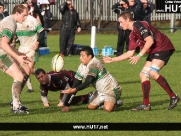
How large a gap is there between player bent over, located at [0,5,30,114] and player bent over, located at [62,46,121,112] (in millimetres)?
951

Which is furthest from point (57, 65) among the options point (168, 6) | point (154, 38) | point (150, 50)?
point (168, 6)

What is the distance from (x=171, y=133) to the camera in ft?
34.6

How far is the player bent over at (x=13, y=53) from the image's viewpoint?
1209 centimetres

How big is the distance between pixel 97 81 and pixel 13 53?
1.87 m

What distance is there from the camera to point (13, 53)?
1200 cm

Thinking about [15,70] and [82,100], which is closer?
[15,70]

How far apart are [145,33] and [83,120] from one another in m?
2.04

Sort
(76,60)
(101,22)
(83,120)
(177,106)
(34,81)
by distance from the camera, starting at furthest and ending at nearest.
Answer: (101,22) < (76,60) < (34,81) < (177,106) < (83,120)

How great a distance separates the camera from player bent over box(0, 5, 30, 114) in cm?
1209

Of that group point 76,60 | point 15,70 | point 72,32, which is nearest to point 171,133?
point 15,70

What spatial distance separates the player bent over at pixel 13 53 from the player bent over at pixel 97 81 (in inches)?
37.4

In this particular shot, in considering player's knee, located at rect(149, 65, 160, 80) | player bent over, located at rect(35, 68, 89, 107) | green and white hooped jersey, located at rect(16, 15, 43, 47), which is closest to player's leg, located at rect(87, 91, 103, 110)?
player bent over, located at rect(35, 68, 89, 107)

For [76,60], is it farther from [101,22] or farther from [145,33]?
[101,22]

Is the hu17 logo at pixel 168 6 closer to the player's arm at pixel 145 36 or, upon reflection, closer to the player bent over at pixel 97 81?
the player bent over at pixel 97 81
